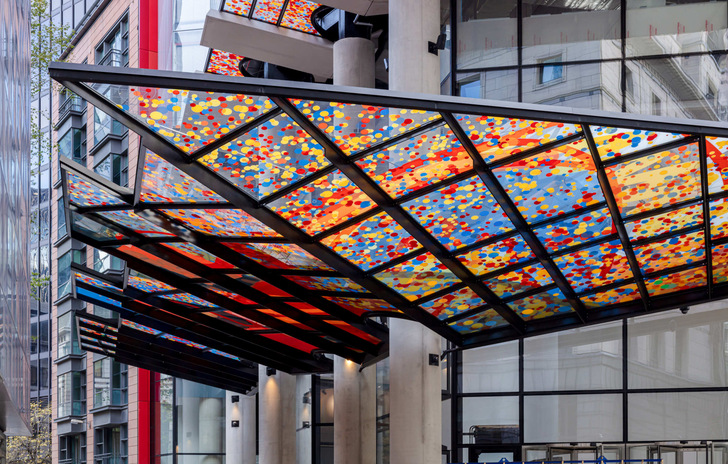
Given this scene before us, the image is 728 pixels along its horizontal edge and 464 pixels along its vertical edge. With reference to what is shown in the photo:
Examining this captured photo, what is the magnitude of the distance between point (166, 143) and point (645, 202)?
6428 mm

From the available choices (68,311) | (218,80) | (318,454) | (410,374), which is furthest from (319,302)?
(68,311)

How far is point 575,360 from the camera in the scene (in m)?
23.3

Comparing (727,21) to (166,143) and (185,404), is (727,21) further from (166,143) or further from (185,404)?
(185,404)

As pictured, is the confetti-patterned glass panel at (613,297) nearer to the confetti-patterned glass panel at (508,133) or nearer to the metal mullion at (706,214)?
the metal mullion at (706,214)

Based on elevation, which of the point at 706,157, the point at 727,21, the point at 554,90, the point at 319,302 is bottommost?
the point at 319,302

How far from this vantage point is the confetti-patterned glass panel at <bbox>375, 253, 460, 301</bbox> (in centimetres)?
1581

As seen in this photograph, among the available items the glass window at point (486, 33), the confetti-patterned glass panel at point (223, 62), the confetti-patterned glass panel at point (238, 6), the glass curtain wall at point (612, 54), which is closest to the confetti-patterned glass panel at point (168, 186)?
the glass curtain wall at point (612, 54)

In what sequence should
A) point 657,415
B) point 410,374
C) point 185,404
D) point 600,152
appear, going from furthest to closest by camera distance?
1. point 185,404
2. point 657,415
3. point 410,374
4. point 600,152

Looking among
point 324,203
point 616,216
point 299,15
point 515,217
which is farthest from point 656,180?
point 299,15

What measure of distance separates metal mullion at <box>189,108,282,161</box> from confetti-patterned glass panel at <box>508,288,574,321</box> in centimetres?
763

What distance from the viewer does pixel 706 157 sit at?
11695mm

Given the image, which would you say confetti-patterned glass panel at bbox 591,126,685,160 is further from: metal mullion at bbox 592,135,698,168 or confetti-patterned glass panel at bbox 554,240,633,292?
confetti-patterned glass panel at bbox 554,240,633,292

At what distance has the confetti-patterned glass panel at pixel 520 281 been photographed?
16.2 metres

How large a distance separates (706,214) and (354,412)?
16.3 metres
